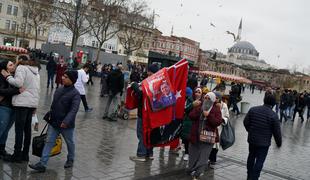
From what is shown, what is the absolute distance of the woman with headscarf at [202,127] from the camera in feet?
24.3

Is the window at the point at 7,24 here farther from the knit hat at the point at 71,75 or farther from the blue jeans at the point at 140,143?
the knit hat at the point at 71,75

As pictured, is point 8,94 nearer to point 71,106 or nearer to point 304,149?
point 71,106

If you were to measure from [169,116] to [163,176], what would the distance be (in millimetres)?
1161

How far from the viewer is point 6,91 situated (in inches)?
265

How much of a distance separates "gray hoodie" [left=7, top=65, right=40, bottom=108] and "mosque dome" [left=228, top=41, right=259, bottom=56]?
6958 inches

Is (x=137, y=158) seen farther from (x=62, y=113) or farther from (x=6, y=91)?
(x=6, y=91)

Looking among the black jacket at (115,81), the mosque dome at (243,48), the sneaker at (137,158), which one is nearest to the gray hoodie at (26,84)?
the sneaker at (137,158)

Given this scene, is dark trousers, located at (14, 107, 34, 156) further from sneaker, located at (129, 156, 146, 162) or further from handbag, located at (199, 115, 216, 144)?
handbag, located at (199, 115, 216, 144)

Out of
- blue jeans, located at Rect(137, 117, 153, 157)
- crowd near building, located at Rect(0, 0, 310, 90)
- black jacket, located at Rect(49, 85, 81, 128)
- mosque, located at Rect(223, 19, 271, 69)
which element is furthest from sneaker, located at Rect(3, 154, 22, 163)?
mosque, located at Rect(223, 19, 271, 69)

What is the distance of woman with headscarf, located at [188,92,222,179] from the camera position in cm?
740

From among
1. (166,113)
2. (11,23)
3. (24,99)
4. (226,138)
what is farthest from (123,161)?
(11,23)

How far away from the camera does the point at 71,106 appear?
22.2 feet

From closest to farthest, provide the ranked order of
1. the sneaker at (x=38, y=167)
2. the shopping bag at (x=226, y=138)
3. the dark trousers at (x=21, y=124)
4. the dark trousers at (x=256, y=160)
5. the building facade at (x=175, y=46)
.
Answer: the sneaker at (x=38, y=167) < the dark trousers at (x=21, y=124) < the dark trousers at (x=256, y=160) < the shopping bag at (x=226, y=138) < the building facade at (x=175, y=46)

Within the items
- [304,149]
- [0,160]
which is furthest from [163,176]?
[304,149]
